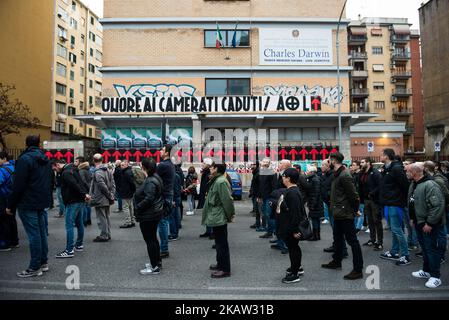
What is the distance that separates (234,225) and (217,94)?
15.2m

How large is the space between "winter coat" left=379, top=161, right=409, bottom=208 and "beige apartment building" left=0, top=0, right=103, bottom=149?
86.8 feet

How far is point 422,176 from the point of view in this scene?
5.43m

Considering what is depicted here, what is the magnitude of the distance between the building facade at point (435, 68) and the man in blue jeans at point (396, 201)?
3787 centimetres

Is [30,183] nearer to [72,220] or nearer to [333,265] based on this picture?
[72,220]

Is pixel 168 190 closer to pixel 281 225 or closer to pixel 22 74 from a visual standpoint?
pixel 281 225

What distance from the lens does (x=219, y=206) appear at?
Answer: 5.61 meters

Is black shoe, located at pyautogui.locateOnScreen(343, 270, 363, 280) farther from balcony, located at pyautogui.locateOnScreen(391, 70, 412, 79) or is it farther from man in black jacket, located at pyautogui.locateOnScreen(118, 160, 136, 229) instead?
balcony, located at pyautogui.locateOnScreen(391, 70, 412, 79)

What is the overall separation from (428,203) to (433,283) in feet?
3.90

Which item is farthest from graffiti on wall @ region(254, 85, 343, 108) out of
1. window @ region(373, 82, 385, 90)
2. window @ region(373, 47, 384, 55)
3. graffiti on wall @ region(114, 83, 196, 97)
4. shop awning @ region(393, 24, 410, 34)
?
shop awning @ region(393, 24, 410, 34)

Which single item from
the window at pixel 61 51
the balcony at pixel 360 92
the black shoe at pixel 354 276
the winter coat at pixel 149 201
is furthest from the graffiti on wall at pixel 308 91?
the balcony at pixel 360 92

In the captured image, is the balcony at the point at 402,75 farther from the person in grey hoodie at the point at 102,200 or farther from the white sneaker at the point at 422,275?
the person in grey hoodie at the point at 102,200

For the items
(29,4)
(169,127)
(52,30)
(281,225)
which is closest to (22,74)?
(29,4)

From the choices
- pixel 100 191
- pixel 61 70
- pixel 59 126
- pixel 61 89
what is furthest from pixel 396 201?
pixel 61 70

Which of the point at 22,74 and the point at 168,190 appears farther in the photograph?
the point at 22,74
